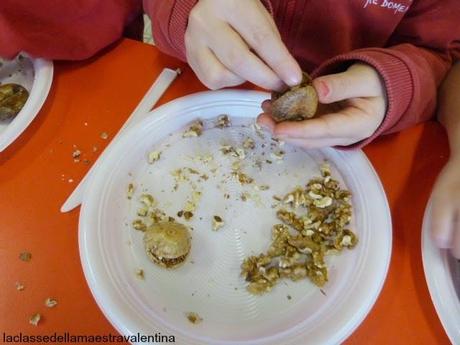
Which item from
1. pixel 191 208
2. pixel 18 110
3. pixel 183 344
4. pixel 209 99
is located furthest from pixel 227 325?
pixel 18 110

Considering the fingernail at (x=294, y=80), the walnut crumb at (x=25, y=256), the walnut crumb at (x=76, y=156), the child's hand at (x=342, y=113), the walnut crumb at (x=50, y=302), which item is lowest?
the walnut crumb at (x=50, y=302)

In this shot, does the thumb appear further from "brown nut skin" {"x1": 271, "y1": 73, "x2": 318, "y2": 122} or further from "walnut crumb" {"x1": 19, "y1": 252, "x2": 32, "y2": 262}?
"walnut crumb" {"x1": 19, "y1": 252, "x2": 32, "y2": 262}

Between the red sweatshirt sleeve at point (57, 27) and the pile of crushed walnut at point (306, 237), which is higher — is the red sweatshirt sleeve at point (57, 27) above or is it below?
above

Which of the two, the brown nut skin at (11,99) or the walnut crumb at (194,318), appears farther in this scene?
the brown nut skin at (11,99)

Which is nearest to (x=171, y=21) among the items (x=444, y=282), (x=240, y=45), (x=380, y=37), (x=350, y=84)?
(x=240, y=45)

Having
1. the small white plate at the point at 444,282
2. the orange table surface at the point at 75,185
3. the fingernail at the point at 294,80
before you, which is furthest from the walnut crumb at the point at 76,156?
the small white plate at the point at 444,282

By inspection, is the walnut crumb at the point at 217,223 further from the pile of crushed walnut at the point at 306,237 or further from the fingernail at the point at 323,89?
the fingernail at the point at 323,89

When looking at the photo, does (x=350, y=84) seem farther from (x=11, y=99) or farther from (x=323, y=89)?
(x=11, y=99)
